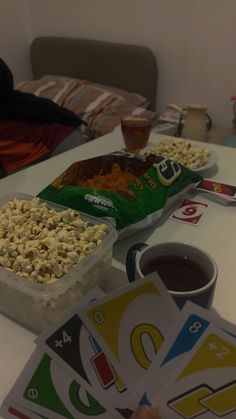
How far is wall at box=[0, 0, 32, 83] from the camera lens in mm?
2568

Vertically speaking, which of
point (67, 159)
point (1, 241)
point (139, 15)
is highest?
point (139, 15)

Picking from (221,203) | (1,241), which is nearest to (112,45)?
(221,203)

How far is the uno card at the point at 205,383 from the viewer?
364 mm

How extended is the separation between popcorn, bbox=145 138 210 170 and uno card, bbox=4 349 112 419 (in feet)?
2.10

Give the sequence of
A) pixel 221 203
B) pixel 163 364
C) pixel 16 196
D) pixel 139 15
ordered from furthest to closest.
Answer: pixel 139 15
pixel 221 203
pixel 16 196
pixel 163 364

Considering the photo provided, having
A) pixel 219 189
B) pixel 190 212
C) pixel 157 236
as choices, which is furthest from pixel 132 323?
pixel 219 189

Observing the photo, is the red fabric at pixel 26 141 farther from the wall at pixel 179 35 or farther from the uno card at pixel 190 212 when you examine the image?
the wall at pixel 179 35

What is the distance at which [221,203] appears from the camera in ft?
2.81

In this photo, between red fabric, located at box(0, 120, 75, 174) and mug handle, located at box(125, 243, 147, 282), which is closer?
mug handle, located at box(125, 243, 147, 282)

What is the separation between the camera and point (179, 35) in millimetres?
2059

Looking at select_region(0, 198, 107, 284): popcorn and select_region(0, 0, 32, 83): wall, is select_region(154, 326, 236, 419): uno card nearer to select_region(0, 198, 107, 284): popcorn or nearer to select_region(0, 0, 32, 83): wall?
select_region(0, 198, 107, 284): popcorn

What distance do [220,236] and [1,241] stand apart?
41cm

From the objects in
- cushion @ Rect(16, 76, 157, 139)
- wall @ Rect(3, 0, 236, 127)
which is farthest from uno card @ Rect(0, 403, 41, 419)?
wall @ Rect(3, 0, 236, 127)

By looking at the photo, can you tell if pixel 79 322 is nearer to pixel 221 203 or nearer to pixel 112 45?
pixel 221 203
